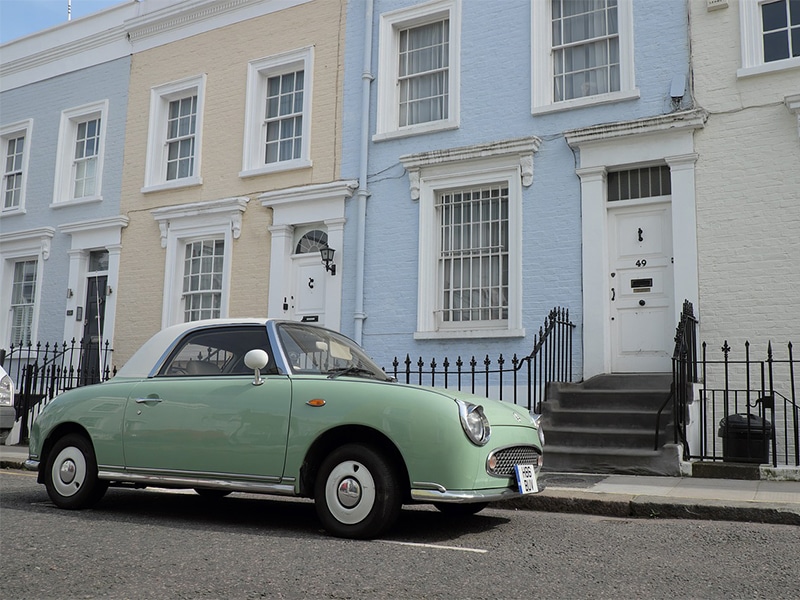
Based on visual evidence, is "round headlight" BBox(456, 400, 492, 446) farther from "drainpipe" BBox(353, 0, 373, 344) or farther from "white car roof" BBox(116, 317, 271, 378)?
"drainpipe" BBox(353, 0, 373, 344)

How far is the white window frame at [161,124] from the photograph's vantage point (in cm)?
1539

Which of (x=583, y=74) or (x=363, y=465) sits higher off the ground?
(x=583, y=74)

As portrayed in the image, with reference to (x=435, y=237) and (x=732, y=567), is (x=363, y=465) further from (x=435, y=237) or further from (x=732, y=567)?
(x=435, y=237)

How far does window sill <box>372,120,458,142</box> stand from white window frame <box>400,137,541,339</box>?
493 mm

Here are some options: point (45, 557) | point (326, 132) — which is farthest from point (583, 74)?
point (45, 557)

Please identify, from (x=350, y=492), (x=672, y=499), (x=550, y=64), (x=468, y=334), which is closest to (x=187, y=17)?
(x=550, y=64)

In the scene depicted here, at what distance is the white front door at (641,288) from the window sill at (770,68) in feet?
6.35

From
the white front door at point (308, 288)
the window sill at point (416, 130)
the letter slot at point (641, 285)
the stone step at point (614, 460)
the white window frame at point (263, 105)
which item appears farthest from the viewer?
the white window frame at point (263, 105)

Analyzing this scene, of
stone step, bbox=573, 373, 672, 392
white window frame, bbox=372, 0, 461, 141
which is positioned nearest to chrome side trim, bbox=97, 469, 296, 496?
stone step, bbox=573, 373, 672, 392

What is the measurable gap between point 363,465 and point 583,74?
27.7 ft

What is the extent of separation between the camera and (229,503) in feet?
23.6

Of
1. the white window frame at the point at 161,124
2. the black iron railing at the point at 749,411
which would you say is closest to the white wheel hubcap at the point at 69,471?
the black iron railing at the point at 749,411

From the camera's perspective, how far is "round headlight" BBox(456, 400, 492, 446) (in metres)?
5.16

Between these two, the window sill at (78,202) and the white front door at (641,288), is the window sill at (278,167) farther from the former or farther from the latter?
the white front door at (641,288)
